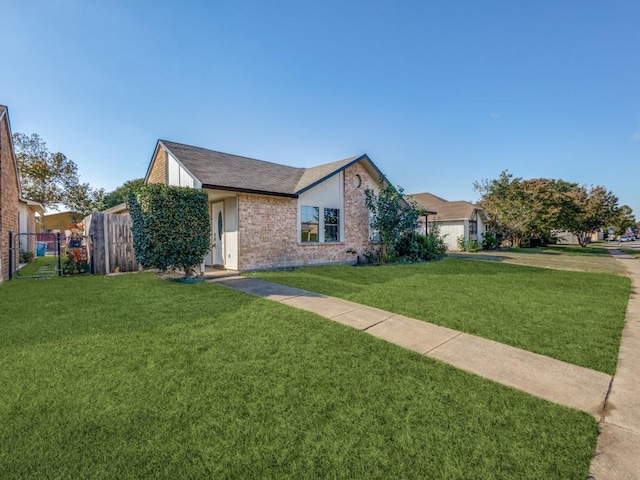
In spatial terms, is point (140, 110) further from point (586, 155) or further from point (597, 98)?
point (586, 155)

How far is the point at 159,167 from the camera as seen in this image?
13.7 meters

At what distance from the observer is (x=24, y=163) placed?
85.5 feet

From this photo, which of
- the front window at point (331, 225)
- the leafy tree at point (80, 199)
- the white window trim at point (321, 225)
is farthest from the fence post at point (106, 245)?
the leafy tree at point (80, 199)

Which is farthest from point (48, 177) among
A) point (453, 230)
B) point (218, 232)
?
point (453, 230)

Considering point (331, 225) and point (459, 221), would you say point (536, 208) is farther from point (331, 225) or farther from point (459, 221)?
point (331, 225)

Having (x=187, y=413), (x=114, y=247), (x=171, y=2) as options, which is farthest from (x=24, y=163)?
(x=187, y=413)

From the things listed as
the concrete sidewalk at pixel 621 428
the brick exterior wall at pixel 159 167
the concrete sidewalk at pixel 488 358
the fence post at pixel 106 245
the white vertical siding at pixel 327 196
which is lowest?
the concrete sidewalk at pixel 621 428

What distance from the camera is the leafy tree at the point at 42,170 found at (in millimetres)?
26125

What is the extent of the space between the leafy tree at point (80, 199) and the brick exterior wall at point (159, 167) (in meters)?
22.4

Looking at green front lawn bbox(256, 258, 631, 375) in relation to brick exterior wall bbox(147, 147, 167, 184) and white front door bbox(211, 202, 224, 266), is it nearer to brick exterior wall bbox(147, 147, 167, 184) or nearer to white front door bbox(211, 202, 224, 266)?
white front door bbox(211, 202, 224, 266)

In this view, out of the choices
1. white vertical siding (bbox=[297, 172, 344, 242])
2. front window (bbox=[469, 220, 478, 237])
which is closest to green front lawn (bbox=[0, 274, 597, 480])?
white vertical siding (bbox=[297, 172, 344, 242])

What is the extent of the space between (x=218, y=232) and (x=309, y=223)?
13.3ft

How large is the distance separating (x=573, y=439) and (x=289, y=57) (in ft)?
47.7

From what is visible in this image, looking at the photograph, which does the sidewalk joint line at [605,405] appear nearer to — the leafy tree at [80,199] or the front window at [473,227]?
the front window at [473,227]
